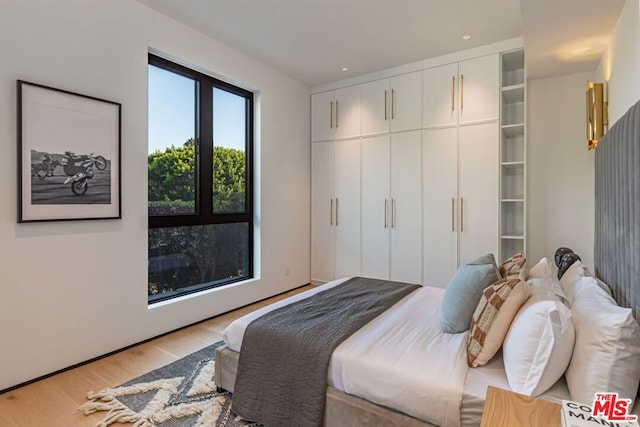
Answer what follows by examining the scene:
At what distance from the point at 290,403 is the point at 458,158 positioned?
10.2ft

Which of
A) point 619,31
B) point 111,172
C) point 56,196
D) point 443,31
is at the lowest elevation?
point 56,196

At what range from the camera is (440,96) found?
3857 millimetres

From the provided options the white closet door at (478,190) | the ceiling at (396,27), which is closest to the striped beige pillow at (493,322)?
the ceiling at (396,27)

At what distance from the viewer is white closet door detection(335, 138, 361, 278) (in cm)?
450

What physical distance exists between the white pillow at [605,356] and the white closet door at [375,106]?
3.33 metres

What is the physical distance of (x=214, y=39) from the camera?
3459 mm

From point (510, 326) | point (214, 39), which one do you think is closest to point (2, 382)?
point (510, 326)

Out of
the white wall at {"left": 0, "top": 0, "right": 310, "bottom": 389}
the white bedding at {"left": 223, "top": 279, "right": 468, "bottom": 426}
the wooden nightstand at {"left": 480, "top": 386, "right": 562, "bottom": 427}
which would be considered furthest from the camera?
the white wall at {"left": 0, "top": 0, "right": 310, "bottom": 389}

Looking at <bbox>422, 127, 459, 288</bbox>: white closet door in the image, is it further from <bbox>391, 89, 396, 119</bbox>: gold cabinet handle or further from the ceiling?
the ceiling

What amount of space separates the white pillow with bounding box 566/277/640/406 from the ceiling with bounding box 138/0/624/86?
6.10 feet

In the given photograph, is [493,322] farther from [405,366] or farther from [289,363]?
[289,363]

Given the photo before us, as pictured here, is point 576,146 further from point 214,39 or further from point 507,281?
point 214,39

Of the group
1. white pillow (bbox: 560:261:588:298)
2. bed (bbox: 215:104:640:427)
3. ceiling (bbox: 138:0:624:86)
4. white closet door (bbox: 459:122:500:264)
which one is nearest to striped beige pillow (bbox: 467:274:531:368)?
bed (bbox: 215:104:640:427)

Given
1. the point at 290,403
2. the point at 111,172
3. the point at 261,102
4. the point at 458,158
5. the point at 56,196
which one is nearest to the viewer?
the point at 290,403
